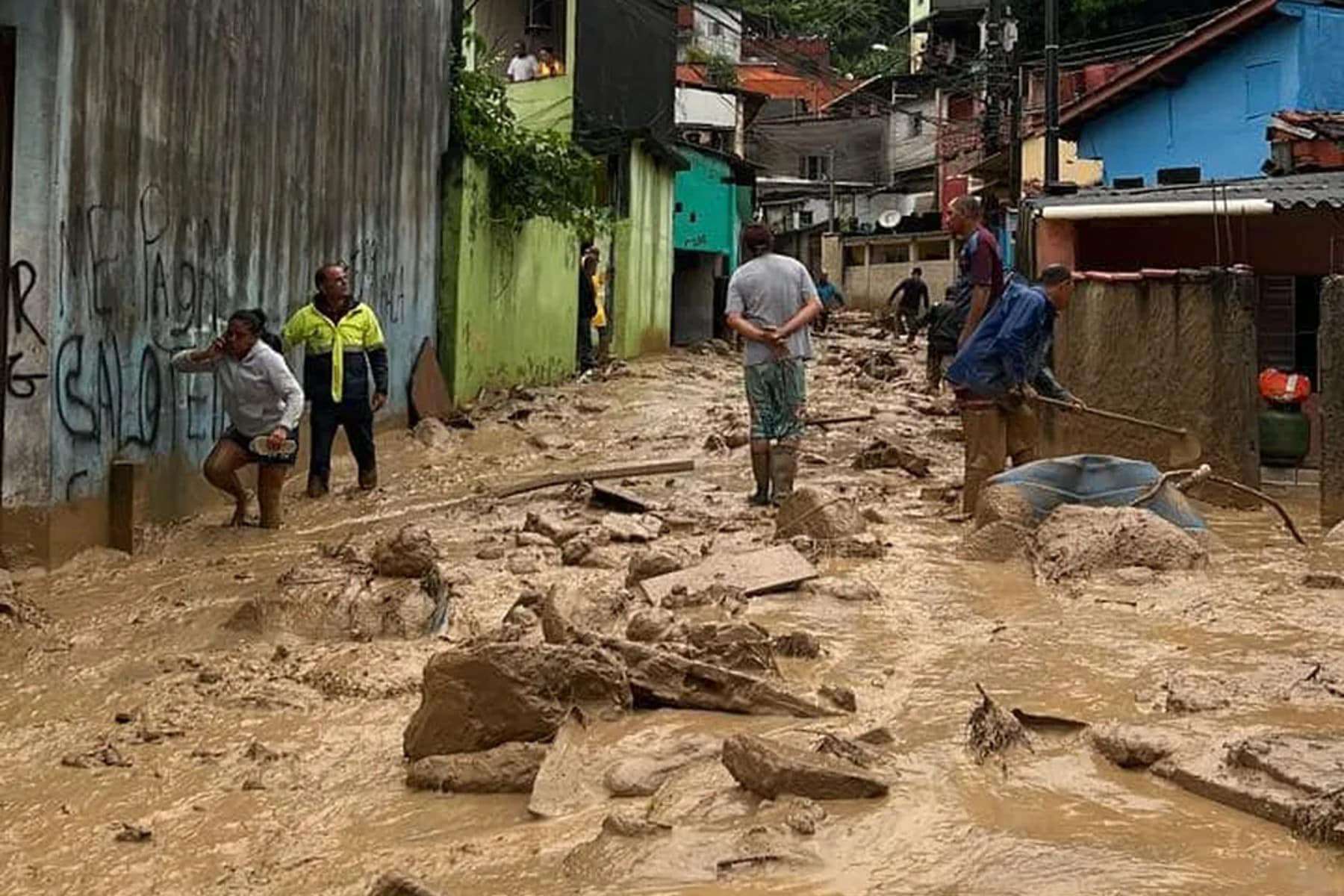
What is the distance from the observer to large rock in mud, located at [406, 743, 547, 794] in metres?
3.93

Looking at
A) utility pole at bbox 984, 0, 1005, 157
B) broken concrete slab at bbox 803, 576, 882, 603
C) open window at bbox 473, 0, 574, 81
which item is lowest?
broken concrete slab at bbox 803, 576, 882, 603

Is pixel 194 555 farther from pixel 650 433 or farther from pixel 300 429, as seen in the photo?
pixel 650 433

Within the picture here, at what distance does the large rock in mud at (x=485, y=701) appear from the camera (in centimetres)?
421

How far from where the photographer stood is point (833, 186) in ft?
161

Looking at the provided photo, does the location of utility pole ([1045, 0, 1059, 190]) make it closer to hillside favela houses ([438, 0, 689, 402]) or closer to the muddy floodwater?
hillside favela houses ([438, 0, 689, 402])

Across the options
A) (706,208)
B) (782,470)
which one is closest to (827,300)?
(706,208)

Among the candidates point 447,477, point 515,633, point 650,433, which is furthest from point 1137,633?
point 650,433

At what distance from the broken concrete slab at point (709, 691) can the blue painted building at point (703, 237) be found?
2510 centimetres

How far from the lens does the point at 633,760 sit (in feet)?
13.1

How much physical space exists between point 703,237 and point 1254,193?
19.9 meters

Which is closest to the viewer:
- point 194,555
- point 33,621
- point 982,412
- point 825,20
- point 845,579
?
point 33,621

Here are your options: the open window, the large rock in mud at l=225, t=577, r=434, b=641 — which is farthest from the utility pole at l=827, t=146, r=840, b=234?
the large rock in mud at l=225, t=577, r=434, b=641

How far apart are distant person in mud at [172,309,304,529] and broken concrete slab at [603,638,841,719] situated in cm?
410

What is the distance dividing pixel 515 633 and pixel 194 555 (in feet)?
9.45
